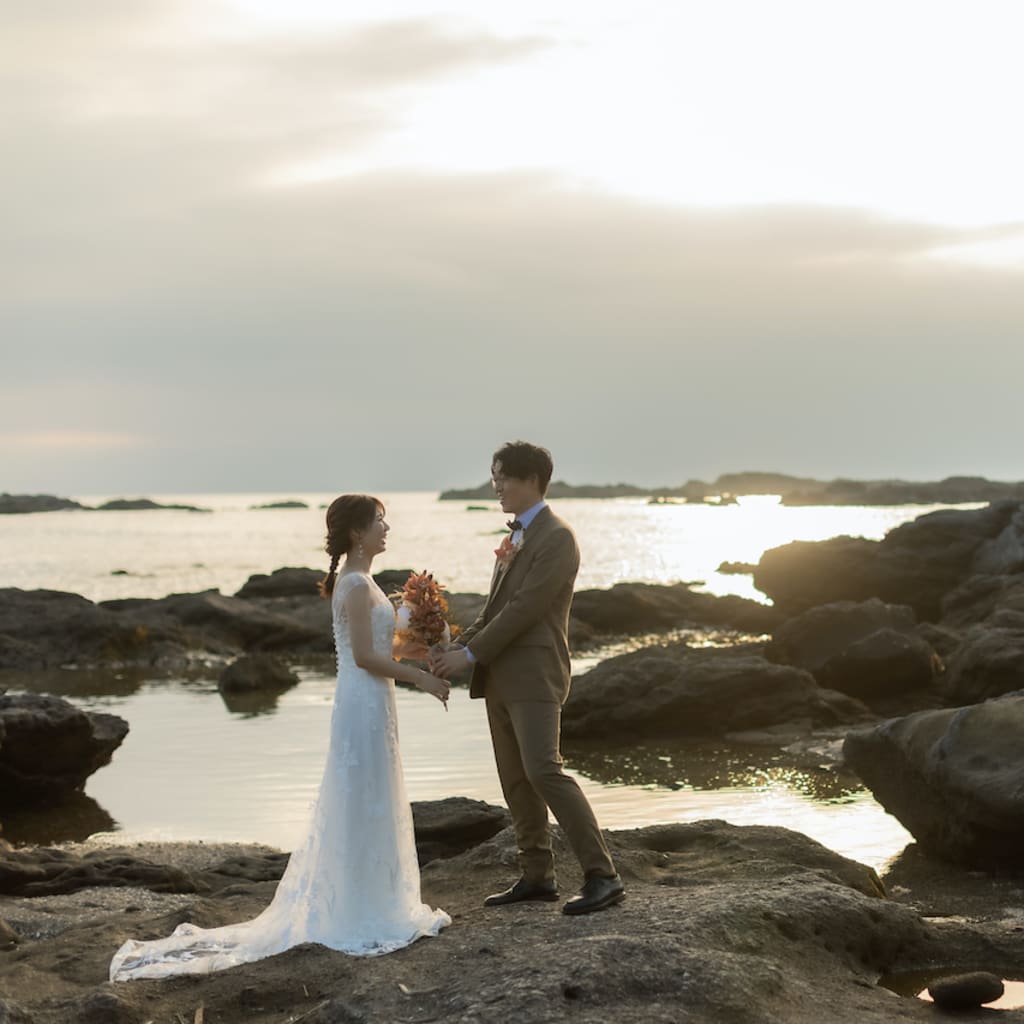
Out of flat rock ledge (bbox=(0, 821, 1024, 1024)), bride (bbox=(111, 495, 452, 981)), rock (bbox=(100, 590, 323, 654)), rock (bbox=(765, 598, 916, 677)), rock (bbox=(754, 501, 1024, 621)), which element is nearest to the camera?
flat rock ledge (bbox=(0, 821, 1024, 1024))

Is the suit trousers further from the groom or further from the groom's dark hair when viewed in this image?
the groom's dark hair

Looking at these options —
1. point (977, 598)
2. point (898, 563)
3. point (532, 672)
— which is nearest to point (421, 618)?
Answer: point (532, 672)

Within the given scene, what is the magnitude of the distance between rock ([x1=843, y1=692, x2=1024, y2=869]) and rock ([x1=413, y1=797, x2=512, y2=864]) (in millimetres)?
3144

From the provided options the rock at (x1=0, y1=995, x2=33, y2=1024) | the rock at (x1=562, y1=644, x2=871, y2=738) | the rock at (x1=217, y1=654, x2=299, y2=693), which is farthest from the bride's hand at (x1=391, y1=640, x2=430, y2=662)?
the rock at (x1=217, y1=654, x2=299, y2=693)

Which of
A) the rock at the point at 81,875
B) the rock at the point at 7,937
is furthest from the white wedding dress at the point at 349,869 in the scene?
the rock at the point at 81,875

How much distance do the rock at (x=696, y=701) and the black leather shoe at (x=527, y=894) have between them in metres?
10.2

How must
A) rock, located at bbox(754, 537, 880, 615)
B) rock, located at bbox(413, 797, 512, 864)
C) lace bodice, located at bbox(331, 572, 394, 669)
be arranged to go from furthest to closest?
rock, located at bbox(754, 537, 880, 615) → rock, located at bbox(413, 797, 512, 864) → lace bodice, located at bbox(331, 572, 394, 669)

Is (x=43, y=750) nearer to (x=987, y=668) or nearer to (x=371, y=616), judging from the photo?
(x=371, y=616)

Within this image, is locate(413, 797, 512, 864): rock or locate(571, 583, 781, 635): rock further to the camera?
locate(571, 583, 781, 635): rock

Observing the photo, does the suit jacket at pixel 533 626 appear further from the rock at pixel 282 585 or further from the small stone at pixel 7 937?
the rock at pixel 282 585

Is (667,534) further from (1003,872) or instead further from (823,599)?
(1003,872)

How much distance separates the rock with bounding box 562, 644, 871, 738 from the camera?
17.9 metres

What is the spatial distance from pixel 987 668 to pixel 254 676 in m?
11.8

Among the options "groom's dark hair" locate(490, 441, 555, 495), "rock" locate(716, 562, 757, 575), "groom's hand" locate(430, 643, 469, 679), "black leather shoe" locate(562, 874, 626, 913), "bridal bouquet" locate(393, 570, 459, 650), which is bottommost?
"rock" locate(716, 562, 757, 575)
